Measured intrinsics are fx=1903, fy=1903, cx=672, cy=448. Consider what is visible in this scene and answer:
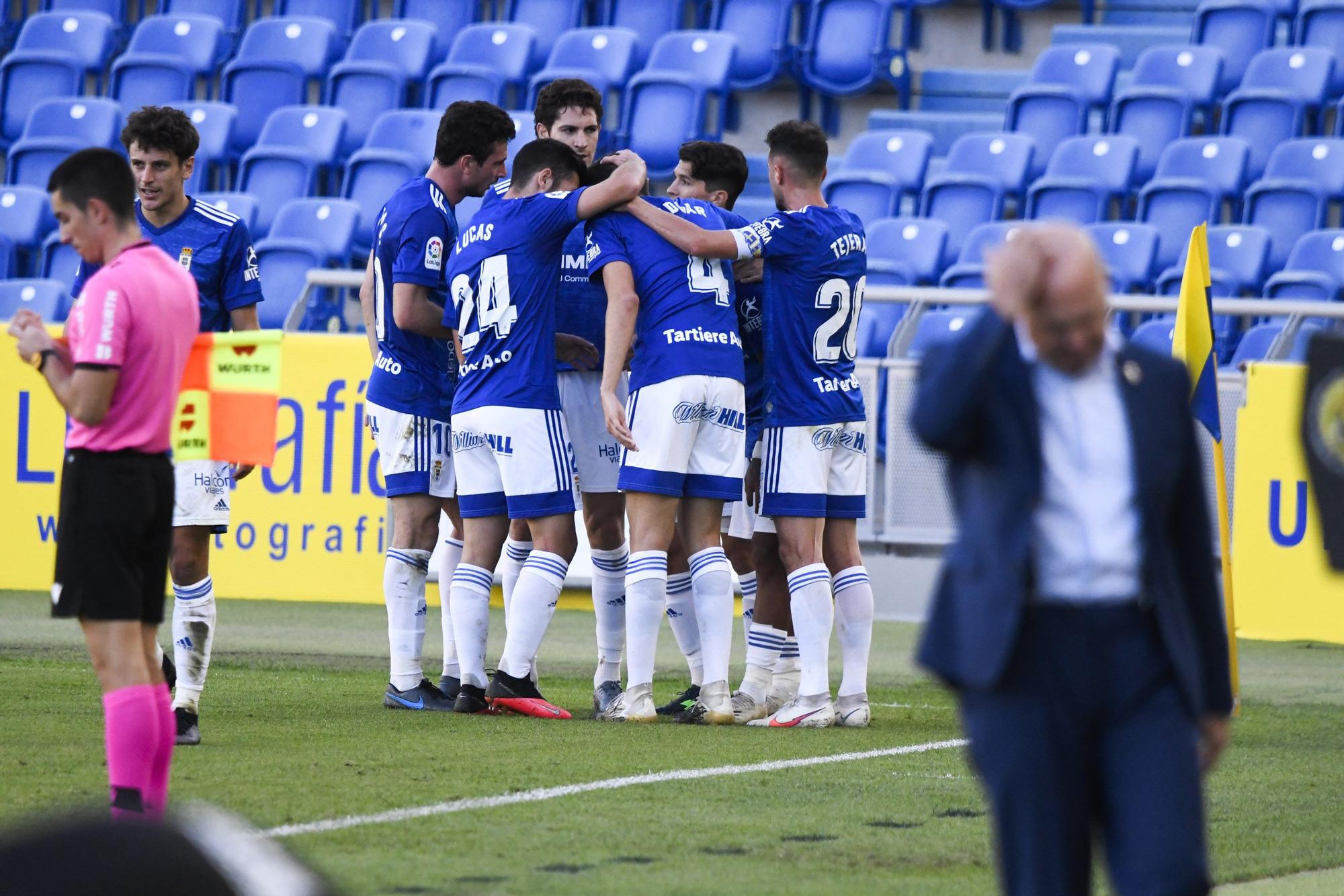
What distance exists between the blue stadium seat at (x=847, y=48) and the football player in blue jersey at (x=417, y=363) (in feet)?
27.6

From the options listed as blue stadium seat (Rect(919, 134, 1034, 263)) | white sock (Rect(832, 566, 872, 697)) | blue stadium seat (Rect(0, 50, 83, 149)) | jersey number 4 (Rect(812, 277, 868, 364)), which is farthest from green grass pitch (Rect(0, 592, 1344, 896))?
blue stadium seat (Rect(0, 50, 83, 149))

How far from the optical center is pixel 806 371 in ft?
24.9

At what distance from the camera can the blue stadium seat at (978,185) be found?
1427cm

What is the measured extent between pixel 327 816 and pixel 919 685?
472 cm

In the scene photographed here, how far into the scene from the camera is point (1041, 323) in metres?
3.16

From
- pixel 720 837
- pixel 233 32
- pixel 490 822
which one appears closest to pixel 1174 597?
pixel 720 837

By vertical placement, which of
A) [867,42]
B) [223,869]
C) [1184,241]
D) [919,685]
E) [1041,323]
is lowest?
[919,685]

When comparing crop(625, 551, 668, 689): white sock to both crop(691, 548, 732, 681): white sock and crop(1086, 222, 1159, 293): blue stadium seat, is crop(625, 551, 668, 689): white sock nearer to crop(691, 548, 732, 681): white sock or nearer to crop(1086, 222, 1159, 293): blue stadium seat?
crop(691, 548, 732, 681): white sock

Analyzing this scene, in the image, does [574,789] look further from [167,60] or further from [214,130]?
[167,60]

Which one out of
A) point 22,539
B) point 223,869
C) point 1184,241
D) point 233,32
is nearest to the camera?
point 223,869

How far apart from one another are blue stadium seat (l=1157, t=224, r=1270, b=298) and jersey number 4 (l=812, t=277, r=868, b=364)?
5.89 meters

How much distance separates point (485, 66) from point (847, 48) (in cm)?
307

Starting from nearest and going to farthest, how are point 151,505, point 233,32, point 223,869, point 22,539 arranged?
1. point 223,869
2. point 151,505
3. point 22,539
4. point 233,32

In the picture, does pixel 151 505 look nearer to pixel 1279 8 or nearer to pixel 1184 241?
pixel 1184 241
